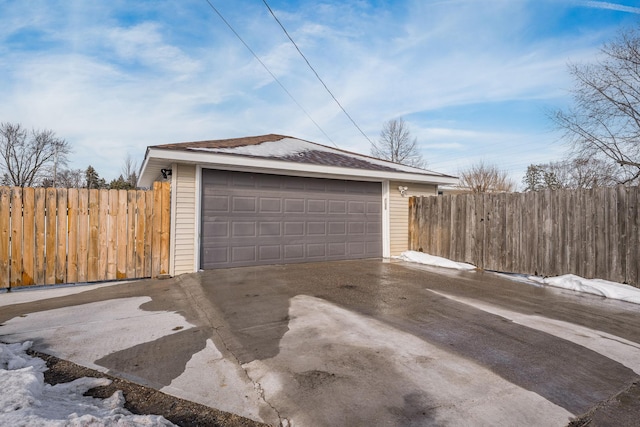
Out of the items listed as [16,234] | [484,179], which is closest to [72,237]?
[16,234]

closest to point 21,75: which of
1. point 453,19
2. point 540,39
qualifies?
point 453,19

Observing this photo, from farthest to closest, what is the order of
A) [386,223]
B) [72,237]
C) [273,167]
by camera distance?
[386,223], [273,167], [72,237]

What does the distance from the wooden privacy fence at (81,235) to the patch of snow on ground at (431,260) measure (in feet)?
19.6

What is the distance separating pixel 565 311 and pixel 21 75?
570 inches

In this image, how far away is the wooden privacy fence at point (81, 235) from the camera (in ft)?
17.4

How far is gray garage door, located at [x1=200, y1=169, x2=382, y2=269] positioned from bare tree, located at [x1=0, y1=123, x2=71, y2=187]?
29.7 metres

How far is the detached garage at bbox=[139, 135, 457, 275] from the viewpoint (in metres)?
6.71

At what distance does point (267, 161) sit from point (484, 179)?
78.8 ft

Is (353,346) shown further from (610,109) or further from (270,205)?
(610,109)

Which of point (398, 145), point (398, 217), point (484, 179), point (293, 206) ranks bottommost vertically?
point (398, 217)

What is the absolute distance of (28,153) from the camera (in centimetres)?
2831

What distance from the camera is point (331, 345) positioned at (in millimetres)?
3021

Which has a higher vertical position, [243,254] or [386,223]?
[386,223]

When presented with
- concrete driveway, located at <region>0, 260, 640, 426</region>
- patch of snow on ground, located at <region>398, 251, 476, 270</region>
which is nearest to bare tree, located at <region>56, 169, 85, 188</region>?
concrete driveway, located at <region>0, 260, 640, 426</region>
